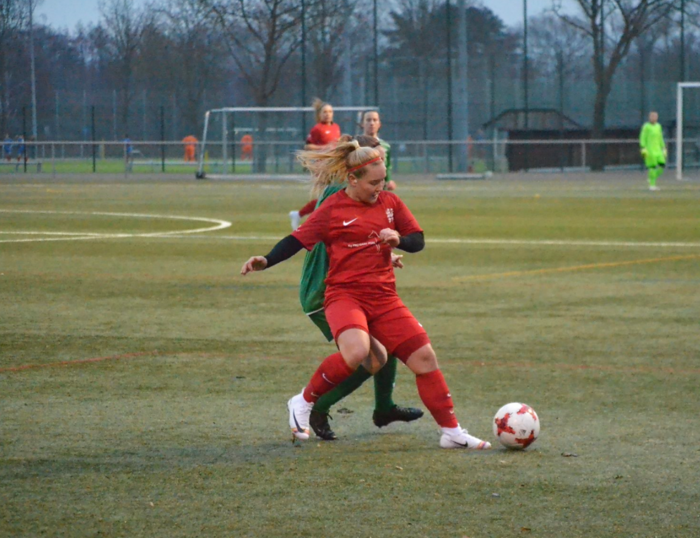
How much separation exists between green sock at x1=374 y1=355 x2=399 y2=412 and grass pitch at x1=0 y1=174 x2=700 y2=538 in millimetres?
140

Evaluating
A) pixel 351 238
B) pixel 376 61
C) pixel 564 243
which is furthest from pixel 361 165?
pixel 376 61

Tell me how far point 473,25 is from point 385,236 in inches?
2308

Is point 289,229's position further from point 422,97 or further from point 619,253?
point 422,97

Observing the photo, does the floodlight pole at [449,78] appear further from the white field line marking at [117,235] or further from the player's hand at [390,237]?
the player's hand at [390,237]

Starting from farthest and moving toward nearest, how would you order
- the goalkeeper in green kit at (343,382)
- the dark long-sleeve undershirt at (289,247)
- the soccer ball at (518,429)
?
the goalkeeper in green kit at (343,382)
the dark long-sleeve undershirt at (289,247)
the soccer ball at (518,429)

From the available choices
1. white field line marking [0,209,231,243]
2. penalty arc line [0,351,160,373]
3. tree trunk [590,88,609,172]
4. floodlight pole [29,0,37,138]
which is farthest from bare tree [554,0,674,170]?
penalty arc line [0,351,160,373]

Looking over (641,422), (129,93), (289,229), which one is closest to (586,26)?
(129,93)

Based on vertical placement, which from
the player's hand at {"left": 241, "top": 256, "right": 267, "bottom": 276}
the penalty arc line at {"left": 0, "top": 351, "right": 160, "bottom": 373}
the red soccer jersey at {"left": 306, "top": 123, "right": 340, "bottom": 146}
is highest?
the red soccer jersey at {"left": 306, "top": 123, "right": 340, "bottom": 146}

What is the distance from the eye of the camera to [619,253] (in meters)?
15.5

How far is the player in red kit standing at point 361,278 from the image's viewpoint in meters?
5.82

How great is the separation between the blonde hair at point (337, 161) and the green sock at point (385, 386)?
0.92 meters

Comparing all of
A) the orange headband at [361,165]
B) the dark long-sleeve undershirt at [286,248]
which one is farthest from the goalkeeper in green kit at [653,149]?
the dark long-sleeve undershirt at [286,248]

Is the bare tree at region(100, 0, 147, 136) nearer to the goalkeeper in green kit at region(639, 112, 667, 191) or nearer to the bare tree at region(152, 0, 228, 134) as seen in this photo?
the bare tree at region(152, 0, 228, 134)

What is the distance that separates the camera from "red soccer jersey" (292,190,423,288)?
5.93 m
